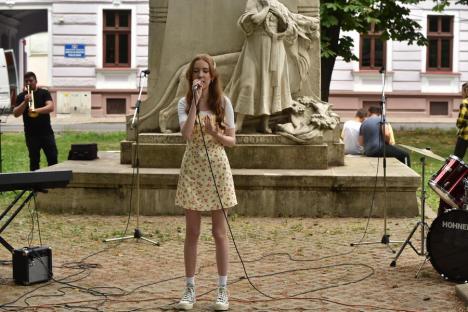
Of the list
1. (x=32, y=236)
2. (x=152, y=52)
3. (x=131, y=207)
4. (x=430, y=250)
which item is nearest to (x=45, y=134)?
(x=152, y=52)

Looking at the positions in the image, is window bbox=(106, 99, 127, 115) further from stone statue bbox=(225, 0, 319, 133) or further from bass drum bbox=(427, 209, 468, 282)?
bass drum bbox=(427, 209, 468, 282)

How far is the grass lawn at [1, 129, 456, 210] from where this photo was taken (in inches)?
793

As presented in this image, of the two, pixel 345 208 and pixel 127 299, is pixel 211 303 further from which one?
pixel 345 208

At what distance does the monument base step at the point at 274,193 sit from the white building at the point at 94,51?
81.6 ft

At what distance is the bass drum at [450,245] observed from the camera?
322 inches

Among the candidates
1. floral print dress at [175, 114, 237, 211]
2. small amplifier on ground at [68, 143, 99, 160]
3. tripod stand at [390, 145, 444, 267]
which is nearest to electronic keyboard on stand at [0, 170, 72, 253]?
floral print dress at [175, 114, 237, 211]

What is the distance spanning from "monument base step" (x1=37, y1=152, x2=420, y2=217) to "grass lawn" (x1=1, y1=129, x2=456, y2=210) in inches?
255

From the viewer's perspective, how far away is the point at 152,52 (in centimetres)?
1378

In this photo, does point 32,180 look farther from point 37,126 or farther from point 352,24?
point 352,24

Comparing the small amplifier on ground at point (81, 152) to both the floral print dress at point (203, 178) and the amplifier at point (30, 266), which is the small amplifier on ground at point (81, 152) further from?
the floral print dress at point (203, 178)

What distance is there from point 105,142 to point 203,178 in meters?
18.4

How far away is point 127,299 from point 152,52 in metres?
6.53

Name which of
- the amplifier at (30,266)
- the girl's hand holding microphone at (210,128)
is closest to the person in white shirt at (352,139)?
the amplifier at (30,266)

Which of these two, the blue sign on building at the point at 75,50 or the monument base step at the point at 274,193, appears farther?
the blue sign on building at the point at 75,50
